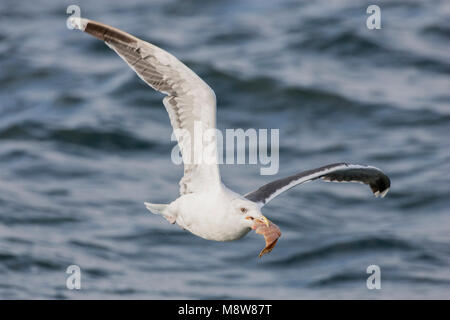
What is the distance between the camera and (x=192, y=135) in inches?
330

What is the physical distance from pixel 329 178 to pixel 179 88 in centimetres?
258

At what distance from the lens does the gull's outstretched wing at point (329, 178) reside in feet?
28.8

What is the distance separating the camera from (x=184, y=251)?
53.9 ft

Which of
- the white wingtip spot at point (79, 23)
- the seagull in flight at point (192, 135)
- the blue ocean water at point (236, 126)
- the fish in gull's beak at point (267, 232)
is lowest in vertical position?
the fish in gull's beak at point (267, 232)

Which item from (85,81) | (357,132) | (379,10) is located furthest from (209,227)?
(379,10)

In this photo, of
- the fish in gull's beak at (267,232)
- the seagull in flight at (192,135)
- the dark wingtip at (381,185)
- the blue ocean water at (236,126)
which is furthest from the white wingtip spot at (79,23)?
the blue ocean water at (236,126)

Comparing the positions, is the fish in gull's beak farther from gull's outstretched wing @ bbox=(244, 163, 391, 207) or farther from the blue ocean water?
the blue ocean water

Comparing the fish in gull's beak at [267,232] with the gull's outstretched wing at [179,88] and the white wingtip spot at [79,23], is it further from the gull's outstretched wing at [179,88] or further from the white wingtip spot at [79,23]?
the white wingtip spot at [79,23]

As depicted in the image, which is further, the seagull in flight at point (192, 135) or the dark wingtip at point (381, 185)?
the dark wingtip at point (381, 185)

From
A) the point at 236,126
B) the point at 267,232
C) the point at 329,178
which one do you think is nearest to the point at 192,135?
the point at 267,232

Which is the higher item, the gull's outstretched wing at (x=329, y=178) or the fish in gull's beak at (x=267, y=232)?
the gull's outstretched wing at (x=329, y=178)

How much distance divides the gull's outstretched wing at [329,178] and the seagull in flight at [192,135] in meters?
0.07

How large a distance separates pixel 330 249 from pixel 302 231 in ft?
2.39

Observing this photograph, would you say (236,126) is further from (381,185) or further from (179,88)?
(179,88)
